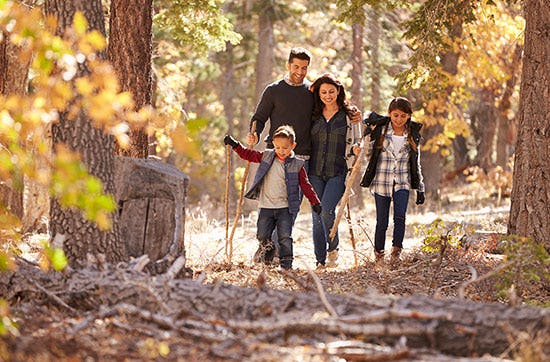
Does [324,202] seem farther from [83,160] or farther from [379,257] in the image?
[83,160]

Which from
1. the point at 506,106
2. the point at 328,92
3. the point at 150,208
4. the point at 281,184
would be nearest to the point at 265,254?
the point at 281,184

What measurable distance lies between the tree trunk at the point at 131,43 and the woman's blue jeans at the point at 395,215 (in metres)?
2.71

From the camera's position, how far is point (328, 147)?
27.2 feet

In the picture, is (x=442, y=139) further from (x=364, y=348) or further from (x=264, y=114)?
(x=364, y=348)

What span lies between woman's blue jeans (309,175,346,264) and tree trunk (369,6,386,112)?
1001cm

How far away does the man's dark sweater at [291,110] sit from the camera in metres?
8.37

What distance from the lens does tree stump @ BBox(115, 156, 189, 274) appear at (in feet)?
19.0

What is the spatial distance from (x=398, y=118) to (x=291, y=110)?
1.13 metres

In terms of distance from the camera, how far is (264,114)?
334 inches

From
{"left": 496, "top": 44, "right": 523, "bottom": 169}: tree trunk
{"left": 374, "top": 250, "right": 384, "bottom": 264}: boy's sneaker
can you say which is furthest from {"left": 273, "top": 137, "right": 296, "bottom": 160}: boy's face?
{"left": 496, "top": 44, "right": 523, "bottom": 169}: tree trunk

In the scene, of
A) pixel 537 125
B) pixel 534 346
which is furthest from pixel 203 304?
pixel 537 125

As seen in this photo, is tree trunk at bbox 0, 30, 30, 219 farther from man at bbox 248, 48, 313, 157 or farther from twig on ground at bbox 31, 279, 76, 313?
twig on ground at bbox 31, 279, 76, 313

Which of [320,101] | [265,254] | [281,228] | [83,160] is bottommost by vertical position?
[265,254]

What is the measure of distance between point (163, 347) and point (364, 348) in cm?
105
